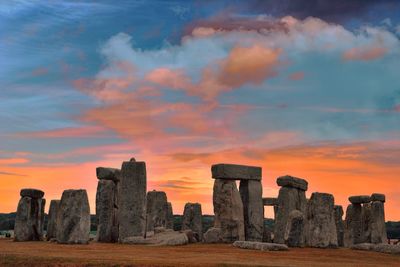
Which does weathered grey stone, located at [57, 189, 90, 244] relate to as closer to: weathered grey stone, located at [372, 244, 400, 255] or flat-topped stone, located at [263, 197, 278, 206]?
weathered grey stone, located at [372, 244, 400, 255]

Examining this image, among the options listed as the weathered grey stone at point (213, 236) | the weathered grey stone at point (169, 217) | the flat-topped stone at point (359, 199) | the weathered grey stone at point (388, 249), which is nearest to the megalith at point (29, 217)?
the weathered grey stone at point (213, 236)

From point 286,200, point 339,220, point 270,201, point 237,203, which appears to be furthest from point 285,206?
point 339,220

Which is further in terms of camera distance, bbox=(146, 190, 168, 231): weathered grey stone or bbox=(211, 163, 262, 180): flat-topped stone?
bbox=(146, 190, 168, 231): weathered grey stone

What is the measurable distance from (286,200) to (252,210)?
1.98 metres

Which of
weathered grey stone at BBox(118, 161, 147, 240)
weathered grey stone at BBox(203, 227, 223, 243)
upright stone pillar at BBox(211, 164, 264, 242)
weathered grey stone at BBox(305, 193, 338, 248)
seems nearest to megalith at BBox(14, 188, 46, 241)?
weathered grey stone at BBox(118, 161, 147, 240)

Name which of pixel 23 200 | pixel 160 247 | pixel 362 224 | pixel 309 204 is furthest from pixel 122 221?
pixel 362 224

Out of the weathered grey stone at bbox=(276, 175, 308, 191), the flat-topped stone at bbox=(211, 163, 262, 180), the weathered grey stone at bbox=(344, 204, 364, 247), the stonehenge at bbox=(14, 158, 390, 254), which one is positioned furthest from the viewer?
the weathered grey stone at bbox=(344, 204, 364, 247)

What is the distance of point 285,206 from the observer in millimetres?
27141

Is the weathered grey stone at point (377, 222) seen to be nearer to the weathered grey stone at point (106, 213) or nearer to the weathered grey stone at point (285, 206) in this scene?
the weathered grey stone at point (285, 206)

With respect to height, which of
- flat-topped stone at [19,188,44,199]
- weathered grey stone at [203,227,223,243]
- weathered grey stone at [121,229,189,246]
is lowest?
weathered grey stone at [121,229,189,246]

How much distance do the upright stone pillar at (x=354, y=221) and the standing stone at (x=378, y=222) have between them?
62 cm

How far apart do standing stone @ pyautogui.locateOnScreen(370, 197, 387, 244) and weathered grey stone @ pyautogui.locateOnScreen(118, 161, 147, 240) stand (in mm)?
14817

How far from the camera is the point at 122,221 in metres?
24.7

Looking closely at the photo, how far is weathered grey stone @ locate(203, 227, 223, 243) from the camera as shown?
2600cm
